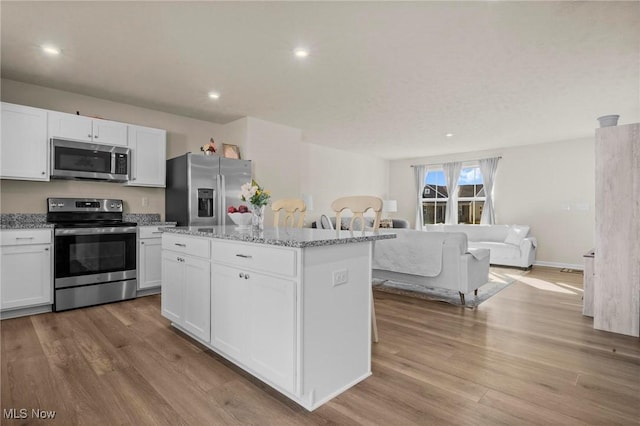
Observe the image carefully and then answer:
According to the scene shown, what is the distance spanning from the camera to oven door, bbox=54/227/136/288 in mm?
3412

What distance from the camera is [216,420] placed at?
164 cm

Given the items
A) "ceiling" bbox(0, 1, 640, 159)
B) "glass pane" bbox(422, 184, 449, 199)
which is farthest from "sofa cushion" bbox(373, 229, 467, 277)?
"glass pane" bbox(422, 184, 449, 199)

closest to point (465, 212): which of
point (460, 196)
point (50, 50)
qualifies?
point (460, 196)

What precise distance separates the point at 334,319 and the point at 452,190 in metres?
7.11

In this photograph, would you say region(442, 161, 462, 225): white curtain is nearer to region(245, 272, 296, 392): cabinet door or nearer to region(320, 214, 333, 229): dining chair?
region(320, 214, 333, 229): dining chair

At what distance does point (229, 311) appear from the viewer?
83.9 inches

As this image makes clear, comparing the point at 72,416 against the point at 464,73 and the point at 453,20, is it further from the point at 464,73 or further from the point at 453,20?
the point at 464,73

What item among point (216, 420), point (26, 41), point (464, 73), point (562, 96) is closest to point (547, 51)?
point (464, 73)

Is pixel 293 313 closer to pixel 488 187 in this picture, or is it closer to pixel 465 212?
pixel 488 187

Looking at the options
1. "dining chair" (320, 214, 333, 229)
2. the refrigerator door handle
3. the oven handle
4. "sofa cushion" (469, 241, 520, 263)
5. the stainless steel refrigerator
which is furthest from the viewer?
"dining chair" (320, 214, 333, 229)

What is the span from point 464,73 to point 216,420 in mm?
3633

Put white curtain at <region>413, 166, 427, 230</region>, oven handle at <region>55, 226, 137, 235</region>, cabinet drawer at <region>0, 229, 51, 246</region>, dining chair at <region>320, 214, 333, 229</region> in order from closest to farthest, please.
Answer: cabinet drawer at <region>0, 229, 51, 246</region>, oven handle at <region>55, 226, 137, 235</region>, dining chair at <region>320, 214, 333, 229</region>, white curtain at <region>413, 166, 427, 230</region>

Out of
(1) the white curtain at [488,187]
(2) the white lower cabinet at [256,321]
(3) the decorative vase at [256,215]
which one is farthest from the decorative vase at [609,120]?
(1) the white curtain at [488,187]
